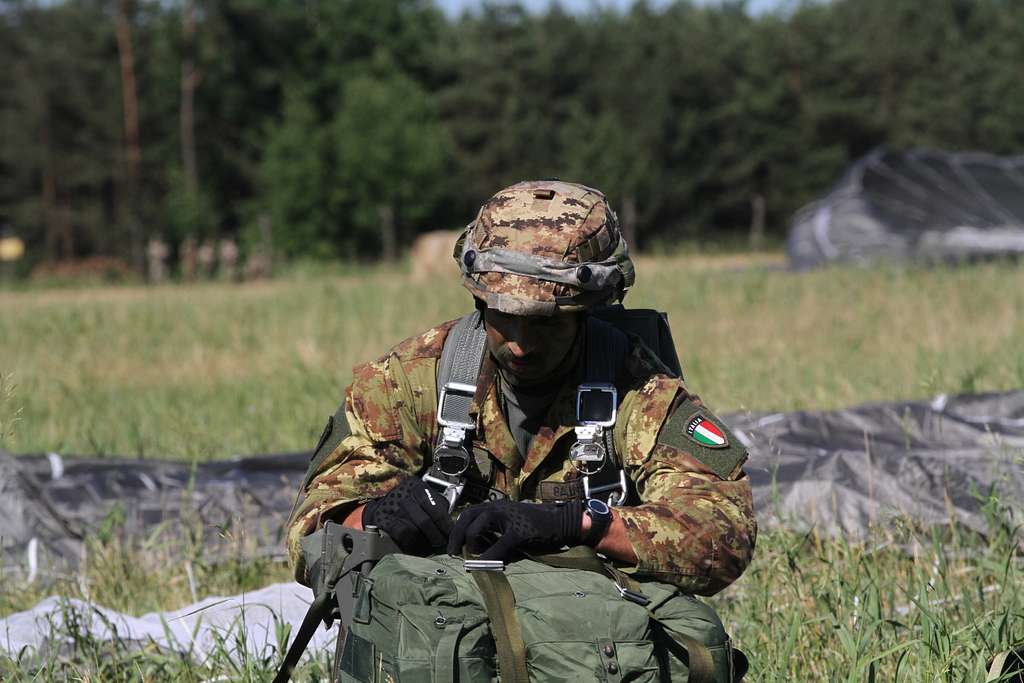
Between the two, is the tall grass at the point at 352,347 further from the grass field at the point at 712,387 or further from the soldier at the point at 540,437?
the soldier at the point at 540,437

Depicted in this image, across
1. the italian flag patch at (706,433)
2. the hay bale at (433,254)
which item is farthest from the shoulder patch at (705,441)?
the hay bale at (433,254)

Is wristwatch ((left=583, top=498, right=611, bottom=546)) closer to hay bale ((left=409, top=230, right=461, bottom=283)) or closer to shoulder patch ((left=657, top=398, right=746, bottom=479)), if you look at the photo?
shoulder patch ((left=657, top=398, right=746, bottom=479))

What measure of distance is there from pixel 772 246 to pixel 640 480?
47.3m

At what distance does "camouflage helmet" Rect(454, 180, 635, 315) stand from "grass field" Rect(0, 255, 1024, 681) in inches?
41.0

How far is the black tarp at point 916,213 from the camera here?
16109 mm

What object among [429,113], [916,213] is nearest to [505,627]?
[916,213]

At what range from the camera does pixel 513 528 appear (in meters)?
2.55

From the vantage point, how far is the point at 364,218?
47.8 m

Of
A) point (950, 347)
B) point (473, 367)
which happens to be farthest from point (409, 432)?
point (950, 347)

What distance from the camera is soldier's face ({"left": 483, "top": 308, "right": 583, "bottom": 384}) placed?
2840 millimetres

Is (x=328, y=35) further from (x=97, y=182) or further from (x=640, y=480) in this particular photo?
(x=640, y=480)

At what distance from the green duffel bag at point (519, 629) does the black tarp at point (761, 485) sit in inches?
70.3

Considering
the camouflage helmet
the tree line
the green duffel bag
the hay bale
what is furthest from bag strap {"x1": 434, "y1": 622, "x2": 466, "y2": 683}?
the tree line

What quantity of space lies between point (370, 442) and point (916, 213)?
602 inches
